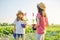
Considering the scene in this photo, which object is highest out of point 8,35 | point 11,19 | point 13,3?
point 13,3

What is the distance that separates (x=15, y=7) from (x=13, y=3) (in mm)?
51

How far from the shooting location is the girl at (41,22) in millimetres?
2203

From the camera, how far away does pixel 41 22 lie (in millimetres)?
2219

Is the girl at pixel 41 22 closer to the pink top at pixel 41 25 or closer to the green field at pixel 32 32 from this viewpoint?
the pink top at pixel 41 25

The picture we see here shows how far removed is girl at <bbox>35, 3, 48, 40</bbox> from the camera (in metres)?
2.20

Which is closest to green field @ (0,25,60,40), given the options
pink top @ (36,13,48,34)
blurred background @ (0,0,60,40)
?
blurred background @ (0,0,60,40)

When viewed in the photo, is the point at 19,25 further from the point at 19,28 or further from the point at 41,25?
the point at 41,25

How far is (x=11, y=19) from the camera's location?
8.01 ft

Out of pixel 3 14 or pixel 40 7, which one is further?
pixel 3 14

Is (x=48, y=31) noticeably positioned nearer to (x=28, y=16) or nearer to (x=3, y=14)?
(x=28, y=16)

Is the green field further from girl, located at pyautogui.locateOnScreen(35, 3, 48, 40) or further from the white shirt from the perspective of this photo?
girl, located at pyautogui.locateOnScreen(35, 3, 48, 40)

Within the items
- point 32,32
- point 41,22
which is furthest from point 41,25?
point 32,32

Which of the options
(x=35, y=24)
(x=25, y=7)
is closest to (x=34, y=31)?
(x=35, y=24)

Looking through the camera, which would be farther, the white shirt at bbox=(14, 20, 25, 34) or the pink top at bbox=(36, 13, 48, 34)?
the white shirt at bbox=(14, 20, 25, 34)
